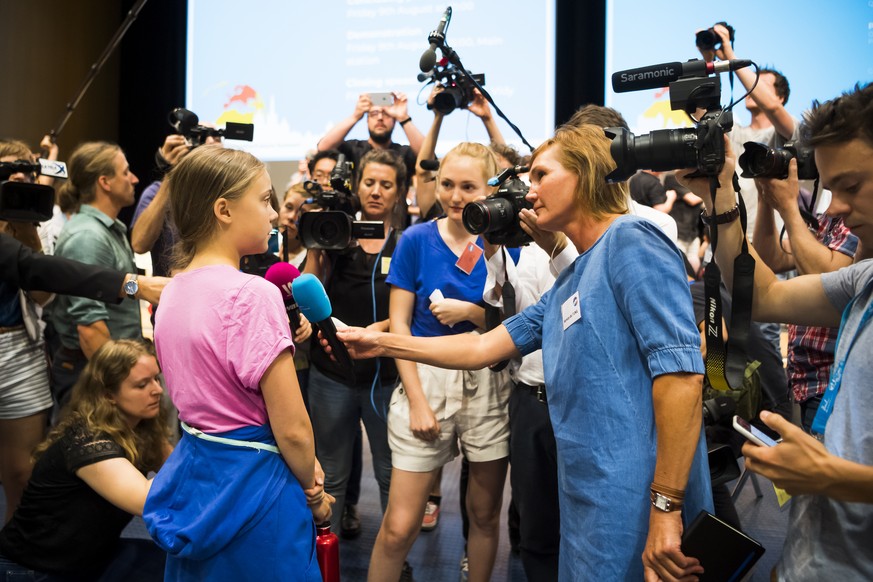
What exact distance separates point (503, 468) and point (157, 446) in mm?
1066

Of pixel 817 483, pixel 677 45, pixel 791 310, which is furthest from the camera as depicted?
pixel 677 45

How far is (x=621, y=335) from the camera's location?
140 centimetres

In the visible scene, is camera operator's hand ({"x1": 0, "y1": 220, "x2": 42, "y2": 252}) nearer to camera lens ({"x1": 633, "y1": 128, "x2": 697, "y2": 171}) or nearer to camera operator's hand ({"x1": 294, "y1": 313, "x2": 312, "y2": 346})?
camera operator's hand ({"x1": 294, "y1": 313, "x2": 312, "y2": 346})

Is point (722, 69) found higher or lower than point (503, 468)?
higher

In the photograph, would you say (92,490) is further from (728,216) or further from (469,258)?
(728,216)

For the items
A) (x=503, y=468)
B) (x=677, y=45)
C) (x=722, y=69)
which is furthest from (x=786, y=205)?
(x=677, y=45)

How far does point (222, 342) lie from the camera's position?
1389 mm

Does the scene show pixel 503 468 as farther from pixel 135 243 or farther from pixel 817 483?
pixel 135 243

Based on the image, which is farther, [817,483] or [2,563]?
[2,563]

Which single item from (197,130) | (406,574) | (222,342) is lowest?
(406,574)

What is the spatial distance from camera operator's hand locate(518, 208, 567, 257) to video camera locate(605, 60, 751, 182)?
1.49 ft

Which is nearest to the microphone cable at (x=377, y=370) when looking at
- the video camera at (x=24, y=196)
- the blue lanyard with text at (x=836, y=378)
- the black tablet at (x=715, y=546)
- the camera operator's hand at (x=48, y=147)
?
the video camera at (x=24, y=196)

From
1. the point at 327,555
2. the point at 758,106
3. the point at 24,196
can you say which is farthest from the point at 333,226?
the point at 758,106

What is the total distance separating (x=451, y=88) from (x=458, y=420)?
1.24 metres
